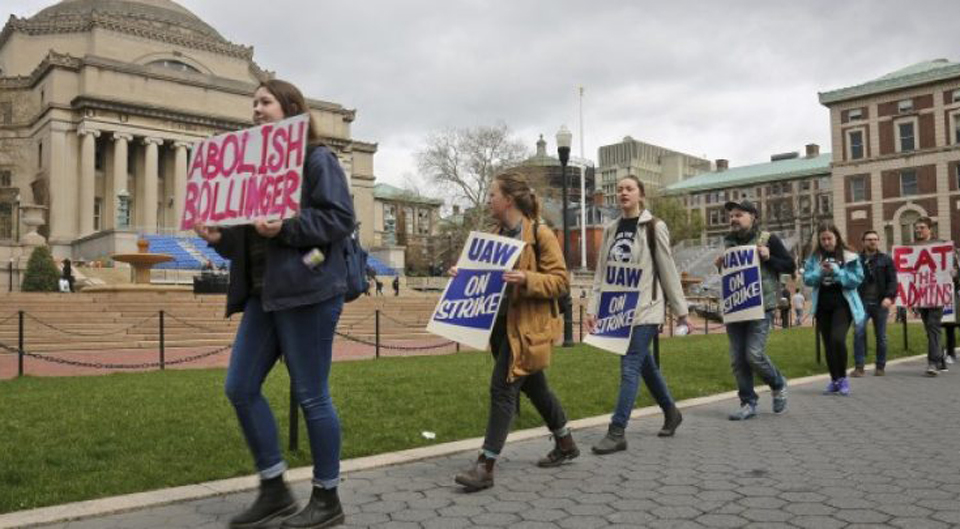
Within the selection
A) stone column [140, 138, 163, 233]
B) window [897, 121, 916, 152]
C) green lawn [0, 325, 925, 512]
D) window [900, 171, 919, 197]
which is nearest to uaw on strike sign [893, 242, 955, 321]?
green lawn [0, 325, 925, 512]

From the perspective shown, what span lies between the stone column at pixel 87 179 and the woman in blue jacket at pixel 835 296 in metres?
56.9

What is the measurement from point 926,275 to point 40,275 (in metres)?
32.3

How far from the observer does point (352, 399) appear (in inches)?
329

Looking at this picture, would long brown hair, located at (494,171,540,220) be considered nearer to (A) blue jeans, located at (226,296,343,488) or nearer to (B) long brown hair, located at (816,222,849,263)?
(A) blue jeans, located at (226,296,343,488)

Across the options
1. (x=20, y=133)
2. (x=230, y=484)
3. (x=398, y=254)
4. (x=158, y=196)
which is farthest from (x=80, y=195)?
(x=230, y=484)

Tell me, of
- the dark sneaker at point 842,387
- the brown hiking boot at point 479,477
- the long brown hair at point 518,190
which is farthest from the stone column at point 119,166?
the brown hiking boot at point 479,477

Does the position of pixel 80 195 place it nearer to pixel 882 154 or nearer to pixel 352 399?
pixel 352 399

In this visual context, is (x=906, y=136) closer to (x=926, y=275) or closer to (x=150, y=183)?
(x=926, y=275)

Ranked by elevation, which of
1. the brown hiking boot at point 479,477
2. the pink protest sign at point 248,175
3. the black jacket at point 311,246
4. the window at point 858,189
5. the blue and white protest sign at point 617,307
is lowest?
the brown hiking boot at point 479,477

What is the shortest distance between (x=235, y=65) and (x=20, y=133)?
1867 centimetres

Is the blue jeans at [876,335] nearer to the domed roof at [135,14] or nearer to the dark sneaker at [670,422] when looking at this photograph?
the dark sneaker at [670,422]

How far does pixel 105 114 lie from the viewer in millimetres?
57438

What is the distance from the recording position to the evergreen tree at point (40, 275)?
1278 inches

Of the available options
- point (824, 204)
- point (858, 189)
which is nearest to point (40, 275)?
point (858, 189)
